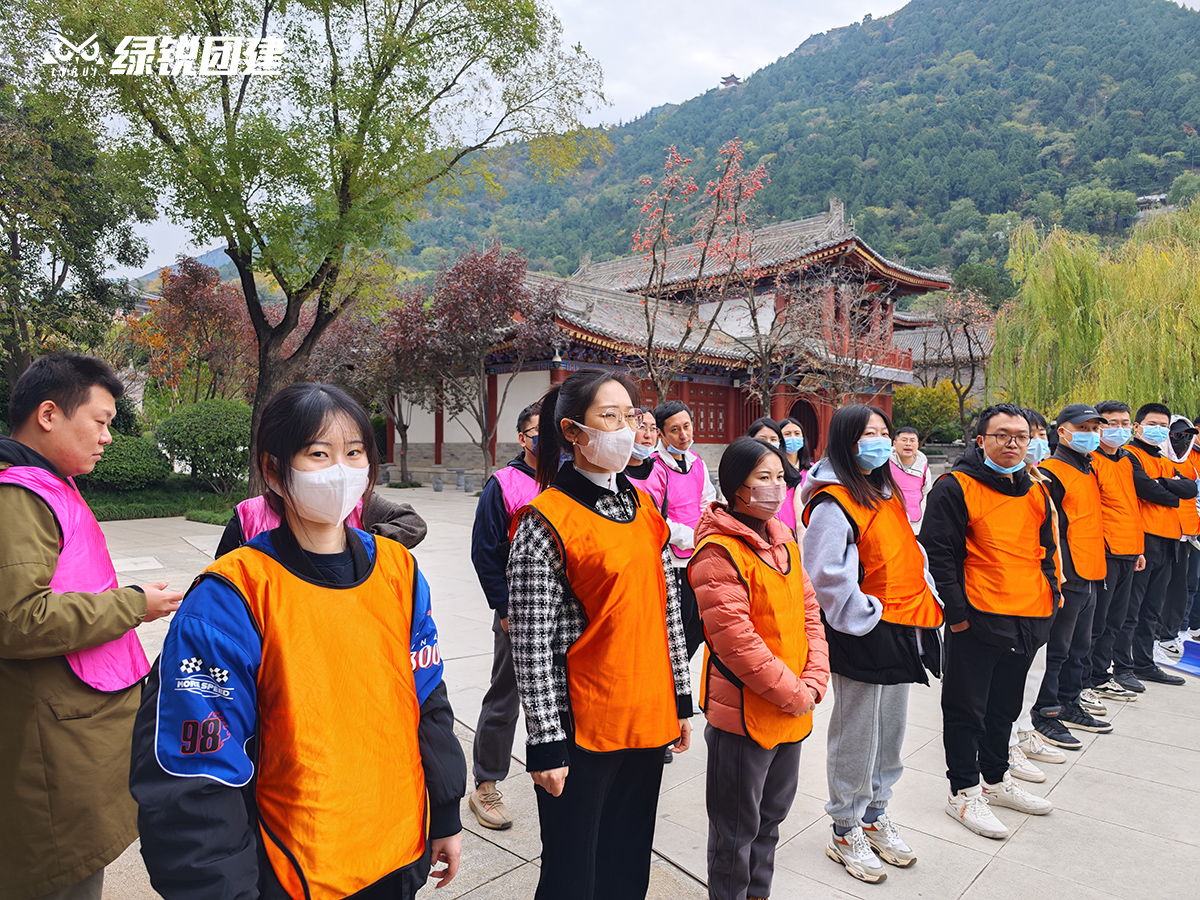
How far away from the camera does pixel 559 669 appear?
6.00 ft

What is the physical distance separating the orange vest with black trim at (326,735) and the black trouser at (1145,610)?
16.1ft

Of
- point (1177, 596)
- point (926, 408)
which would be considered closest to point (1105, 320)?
point (1177, 596)

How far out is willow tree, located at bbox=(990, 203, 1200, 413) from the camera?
8.81 m

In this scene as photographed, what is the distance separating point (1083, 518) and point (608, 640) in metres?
3.42

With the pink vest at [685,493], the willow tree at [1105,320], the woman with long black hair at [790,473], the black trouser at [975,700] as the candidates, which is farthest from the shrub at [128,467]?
the willow tree at [1105,320]

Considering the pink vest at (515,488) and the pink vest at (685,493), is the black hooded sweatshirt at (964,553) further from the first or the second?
the pink vest at (515,488)

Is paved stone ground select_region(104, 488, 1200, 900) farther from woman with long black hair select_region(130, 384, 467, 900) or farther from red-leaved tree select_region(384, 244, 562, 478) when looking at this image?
red-leaved tree select_region(384, 244, 562, 478)

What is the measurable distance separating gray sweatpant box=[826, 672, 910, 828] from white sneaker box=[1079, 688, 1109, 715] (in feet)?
7.41

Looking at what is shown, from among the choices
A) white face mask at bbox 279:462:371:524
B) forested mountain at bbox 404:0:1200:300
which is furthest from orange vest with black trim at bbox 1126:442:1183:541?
forested mountain at bbox 404:0:1200:300

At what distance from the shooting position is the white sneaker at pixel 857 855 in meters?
2.56

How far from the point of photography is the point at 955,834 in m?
2.88

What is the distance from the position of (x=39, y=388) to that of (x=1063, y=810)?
4.02m

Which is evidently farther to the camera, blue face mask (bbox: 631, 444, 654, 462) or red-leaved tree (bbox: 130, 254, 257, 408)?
red-leaved tree (bbox: 130, 254, 257, 408)

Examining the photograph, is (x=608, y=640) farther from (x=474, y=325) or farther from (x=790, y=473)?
(x=474, y=325)
